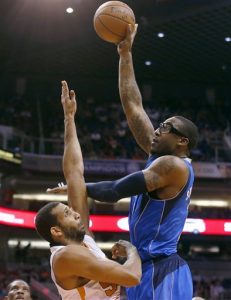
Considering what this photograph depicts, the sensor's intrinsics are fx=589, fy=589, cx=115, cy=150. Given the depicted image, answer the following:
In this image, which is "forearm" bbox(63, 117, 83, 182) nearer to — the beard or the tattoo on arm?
the beard

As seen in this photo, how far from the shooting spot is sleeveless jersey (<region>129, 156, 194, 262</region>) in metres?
3.46

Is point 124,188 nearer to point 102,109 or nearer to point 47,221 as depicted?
point 47,221

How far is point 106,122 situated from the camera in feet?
69.5

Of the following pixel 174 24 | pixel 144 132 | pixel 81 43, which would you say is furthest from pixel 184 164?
pixel 81 43

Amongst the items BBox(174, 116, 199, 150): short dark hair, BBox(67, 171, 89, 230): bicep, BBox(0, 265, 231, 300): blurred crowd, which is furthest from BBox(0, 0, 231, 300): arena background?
BBox(174, 116, 199, 150): short dark hair

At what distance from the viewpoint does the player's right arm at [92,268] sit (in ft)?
A: 10.4

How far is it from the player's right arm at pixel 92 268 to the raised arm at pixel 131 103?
1.06 metres

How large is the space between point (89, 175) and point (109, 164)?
758 millimetres

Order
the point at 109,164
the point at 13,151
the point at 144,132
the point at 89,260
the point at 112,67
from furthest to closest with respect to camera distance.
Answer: the point at 112,67, the point at 109,164, the point at 13,151, the point at 144,132, the point at 89,260

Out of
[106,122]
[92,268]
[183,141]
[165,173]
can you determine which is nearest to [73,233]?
[92,268]

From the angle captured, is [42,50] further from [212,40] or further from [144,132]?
[144,132]

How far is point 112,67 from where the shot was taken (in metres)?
22.4

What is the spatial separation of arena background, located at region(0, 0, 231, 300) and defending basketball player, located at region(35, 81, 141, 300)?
39.0 ft

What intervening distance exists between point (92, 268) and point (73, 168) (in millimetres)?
793
